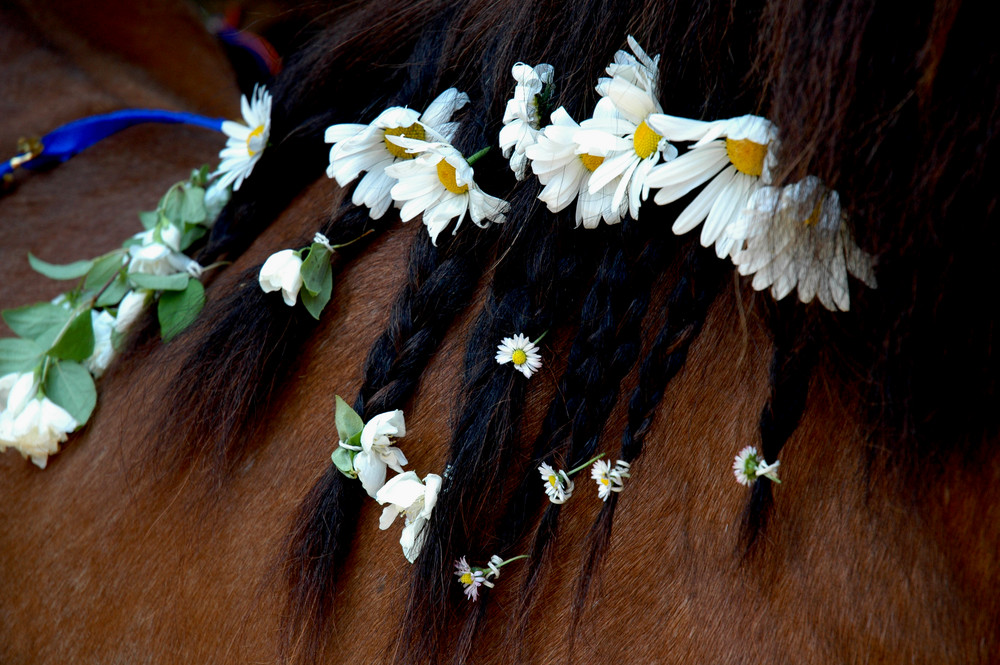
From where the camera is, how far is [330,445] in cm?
66

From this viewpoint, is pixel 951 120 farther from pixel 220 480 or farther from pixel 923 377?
pixel 220 480

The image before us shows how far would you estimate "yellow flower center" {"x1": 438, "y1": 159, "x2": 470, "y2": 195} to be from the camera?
1.91ft

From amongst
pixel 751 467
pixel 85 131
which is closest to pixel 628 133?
pixel 751 467

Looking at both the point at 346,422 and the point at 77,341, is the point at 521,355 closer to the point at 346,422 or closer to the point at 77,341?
the point at 346,422

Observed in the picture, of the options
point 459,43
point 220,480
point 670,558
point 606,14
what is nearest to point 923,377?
point 670,558

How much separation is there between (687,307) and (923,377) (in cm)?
15

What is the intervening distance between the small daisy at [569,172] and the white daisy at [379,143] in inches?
4.9

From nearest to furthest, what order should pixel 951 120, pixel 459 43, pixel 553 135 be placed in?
1. pixel 951 120
2. pixel 553 135
3. pixel 459 43

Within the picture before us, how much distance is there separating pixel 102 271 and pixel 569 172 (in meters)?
0.56

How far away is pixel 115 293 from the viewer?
2.70ft

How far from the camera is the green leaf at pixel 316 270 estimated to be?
671 millimetres

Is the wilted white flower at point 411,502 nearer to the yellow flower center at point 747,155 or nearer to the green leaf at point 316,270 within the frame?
the green leaf at point 316,270

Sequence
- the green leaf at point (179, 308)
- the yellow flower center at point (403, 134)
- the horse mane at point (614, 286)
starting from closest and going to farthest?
the horse mane at point (614, 286), the yellow flower center at point (403, 134), the green leaf at point (179, 308)

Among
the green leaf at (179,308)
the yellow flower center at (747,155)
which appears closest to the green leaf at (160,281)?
the green leaf at (179,308)
